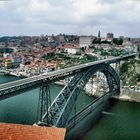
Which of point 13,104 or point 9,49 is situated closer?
point 13,104

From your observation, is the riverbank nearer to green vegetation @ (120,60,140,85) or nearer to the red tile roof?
green vegetation @ (120,60,140,85)

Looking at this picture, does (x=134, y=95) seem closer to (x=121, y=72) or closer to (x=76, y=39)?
(x=121, y=72)

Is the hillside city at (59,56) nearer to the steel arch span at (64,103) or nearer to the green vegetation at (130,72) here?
the green vegetation at (130,72)

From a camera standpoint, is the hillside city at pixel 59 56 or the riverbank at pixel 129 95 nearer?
the riverbank at pixel 129 95

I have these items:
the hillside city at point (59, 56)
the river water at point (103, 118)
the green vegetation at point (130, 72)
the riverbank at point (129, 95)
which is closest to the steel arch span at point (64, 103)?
the river water at point (103, 118)

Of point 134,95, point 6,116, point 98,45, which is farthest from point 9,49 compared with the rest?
point 6,116

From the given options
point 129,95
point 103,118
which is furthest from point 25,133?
point 129,95
